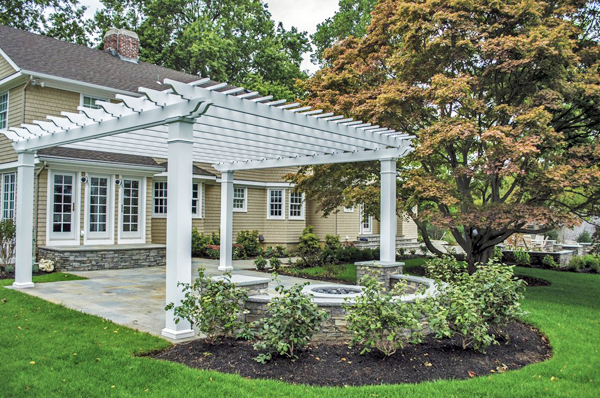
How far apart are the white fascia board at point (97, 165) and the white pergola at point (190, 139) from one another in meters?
3.07

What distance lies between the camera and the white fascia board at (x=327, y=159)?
8980mm

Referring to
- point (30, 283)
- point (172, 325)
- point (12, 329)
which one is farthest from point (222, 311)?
point (30, 283)

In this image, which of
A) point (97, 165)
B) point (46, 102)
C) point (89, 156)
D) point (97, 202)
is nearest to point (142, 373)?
point (97, 165)

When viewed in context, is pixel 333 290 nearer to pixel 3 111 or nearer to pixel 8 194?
pixel 8 194

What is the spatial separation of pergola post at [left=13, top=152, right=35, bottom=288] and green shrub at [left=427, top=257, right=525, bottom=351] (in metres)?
7.79

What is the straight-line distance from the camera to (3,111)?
A: 45.5ft

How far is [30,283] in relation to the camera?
9.34m

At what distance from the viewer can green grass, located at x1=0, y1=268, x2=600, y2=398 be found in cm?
404

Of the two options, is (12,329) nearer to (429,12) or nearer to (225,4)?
(429,12)

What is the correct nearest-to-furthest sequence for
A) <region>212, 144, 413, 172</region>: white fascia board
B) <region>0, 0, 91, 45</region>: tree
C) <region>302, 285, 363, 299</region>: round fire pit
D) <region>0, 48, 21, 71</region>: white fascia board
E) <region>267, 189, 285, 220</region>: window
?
1. <region>302, 285, 363, 299</region>: round fire pit
2. <region>212, 144, 413, 172</region>: white fascia board
3. <region>0, 48, 21, 71</region>: white fascia board
4. <region>267, 189, 285, 220</region>: window
5. <region>0, 0, 91, 45</region>: tree

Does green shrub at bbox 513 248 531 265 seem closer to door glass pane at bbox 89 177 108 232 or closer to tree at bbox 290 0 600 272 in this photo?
tree at bbox 290 0 600 272

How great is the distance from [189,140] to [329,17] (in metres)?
27.3

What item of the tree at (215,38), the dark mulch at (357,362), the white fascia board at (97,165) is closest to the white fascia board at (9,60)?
the white fascia board at (97,165)

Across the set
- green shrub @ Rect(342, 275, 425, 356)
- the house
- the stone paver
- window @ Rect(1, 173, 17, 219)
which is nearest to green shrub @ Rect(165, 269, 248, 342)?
the stone paver
